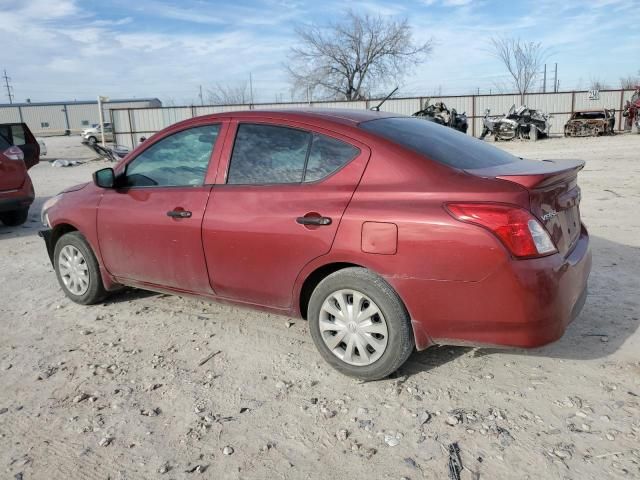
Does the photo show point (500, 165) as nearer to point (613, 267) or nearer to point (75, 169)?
point (613, 267)

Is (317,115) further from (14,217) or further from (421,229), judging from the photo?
(14,217)

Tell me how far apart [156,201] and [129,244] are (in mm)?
451

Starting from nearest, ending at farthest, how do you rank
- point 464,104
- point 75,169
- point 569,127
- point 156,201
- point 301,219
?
point 301,219, point 156,201, point 75,169, point 569,127, point 464,104

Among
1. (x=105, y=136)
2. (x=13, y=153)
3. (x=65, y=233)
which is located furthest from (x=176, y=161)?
(x=105, y=136)

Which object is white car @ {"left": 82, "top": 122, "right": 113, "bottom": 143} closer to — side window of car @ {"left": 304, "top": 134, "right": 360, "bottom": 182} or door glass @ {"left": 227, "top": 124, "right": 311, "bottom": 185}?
door glass @ {"left": 227, "top": 124, "right": 311, "bottom": 185}

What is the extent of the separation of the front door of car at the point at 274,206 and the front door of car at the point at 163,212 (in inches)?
6.4

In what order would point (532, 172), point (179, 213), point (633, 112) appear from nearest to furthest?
1. point (532, 172)
2. point (179, 213)
3. point (633, 112)

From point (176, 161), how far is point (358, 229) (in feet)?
5.51

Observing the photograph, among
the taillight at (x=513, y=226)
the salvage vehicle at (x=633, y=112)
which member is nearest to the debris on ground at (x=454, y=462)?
the taillight at (x=513, y=226)

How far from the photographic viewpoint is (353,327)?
3.12m

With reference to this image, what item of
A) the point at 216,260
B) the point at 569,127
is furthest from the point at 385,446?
the point at 569,127

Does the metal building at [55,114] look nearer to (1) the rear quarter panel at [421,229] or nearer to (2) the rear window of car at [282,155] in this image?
(2) the rear window of car at [282,155]

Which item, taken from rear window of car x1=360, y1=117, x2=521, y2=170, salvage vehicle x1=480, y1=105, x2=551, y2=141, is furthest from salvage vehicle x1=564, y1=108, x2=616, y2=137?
rear window of car x1=360, y1=117, x2=521, y2=170

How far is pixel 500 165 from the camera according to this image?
3287 millimetres
